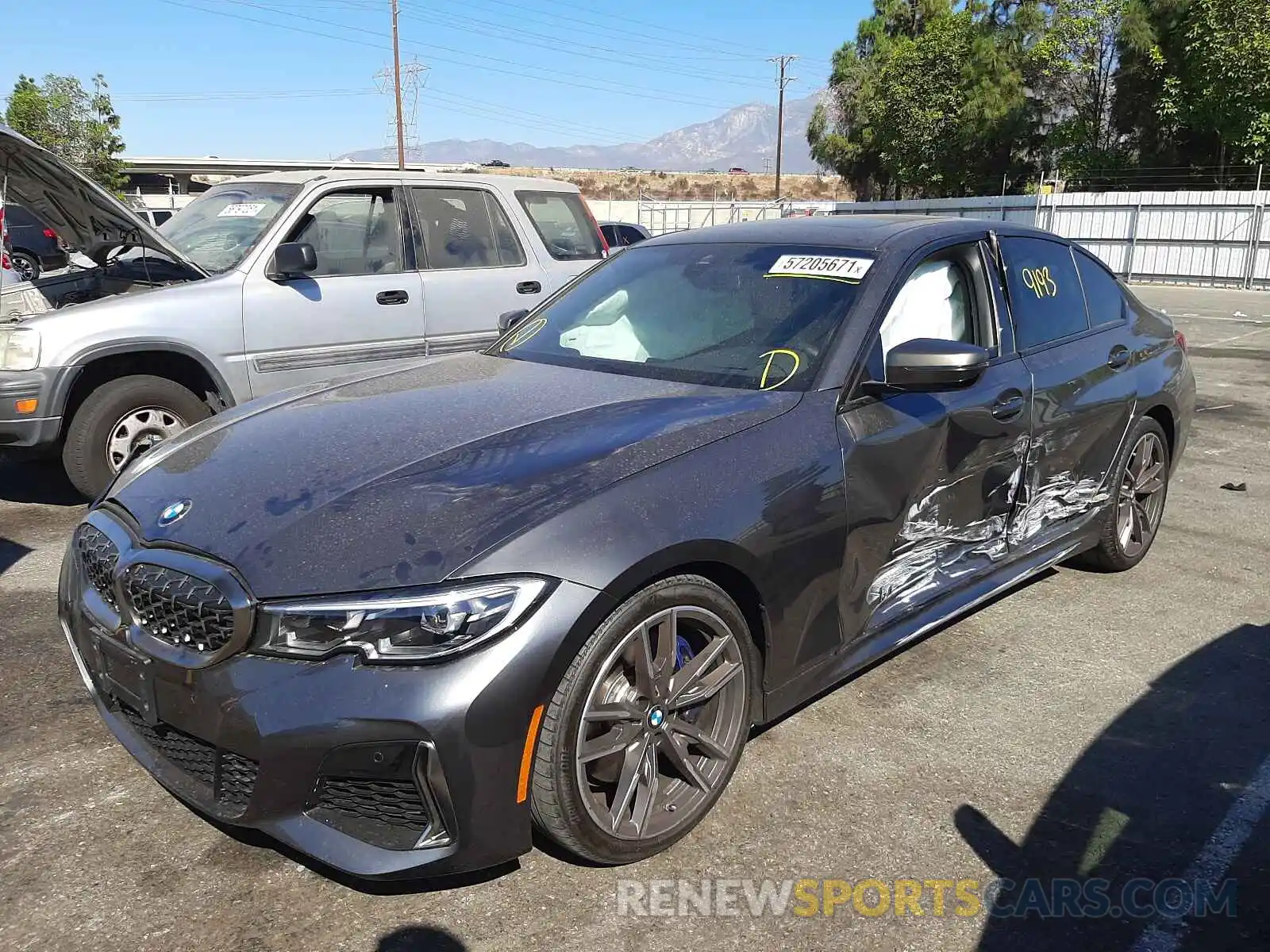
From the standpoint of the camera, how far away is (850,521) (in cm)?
300

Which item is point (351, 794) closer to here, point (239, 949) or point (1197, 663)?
point (239, 949)

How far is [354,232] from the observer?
633 cm

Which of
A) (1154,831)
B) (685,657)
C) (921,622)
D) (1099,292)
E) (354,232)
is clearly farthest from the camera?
(354,232)

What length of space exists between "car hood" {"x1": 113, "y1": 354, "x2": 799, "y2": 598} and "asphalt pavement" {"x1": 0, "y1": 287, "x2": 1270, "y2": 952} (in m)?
0.84

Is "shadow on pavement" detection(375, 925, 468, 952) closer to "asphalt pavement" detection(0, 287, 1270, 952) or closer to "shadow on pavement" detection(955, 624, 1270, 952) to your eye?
"asphalt pavement" detection(0, 287, 1270, 952)

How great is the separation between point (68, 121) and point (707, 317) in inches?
1794

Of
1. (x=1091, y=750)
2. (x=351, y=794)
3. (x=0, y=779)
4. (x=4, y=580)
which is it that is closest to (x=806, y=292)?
(x=1091, y=750)

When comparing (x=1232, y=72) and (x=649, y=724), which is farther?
(x=1232, y=72)

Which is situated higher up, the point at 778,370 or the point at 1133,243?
the point at 1133,243

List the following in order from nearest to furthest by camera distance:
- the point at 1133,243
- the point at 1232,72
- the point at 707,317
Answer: the point at 707,317 < the point at 1133,243 < the point at 1232,72

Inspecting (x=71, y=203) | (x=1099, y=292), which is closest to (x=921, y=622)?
(x=1099, y=292)

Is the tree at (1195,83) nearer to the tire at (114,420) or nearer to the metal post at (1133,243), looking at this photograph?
the metal post at (1133,243)

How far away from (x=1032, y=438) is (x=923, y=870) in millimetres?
1821

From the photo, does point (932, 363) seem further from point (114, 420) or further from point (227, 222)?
point (227, 222)
